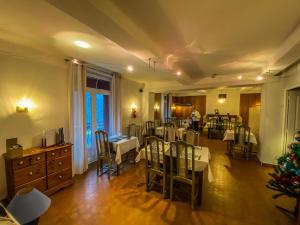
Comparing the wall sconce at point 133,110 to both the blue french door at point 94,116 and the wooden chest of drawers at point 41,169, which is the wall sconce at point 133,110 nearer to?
the blue french door at point 94,116

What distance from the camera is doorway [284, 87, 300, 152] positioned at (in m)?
3.82

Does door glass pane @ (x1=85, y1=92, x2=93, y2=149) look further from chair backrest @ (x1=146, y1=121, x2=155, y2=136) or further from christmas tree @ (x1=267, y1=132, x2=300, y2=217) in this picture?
christmas tree @ (x1=267, y1=132, x2=300, y2=217)

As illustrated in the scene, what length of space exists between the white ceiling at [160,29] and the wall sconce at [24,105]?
2.86 ft

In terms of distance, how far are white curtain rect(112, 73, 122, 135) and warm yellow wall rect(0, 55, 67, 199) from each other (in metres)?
1.56

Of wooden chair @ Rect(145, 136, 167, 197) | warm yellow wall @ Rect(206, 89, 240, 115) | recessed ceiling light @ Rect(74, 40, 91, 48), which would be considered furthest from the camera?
warm yellow wall @ Rect(206, 89, 240, 115)

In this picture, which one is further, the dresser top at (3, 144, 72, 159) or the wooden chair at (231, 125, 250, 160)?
the wooden chair at (231, 125, 250, 160)

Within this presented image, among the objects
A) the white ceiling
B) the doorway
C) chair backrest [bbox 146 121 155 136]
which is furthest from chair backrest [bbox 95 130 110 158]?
the doorway

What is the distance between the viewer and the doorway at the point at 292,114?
382cm

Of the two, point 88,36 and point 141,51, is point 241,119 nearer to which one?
point 141,51

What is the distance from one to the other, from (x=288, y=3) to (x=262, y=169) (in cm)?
404

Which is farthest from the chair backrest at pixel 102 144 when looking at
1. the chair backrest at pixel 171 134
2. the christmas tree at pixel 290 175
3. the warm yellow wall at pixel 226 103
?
the warm yellow wall at pixel 226 103

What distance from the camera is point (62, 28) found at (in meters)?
2.03

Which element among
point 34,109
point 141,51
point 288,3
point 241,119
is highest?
point 288,3

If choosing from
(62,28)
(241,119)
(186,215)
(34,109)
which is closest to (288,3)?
(62,28)
